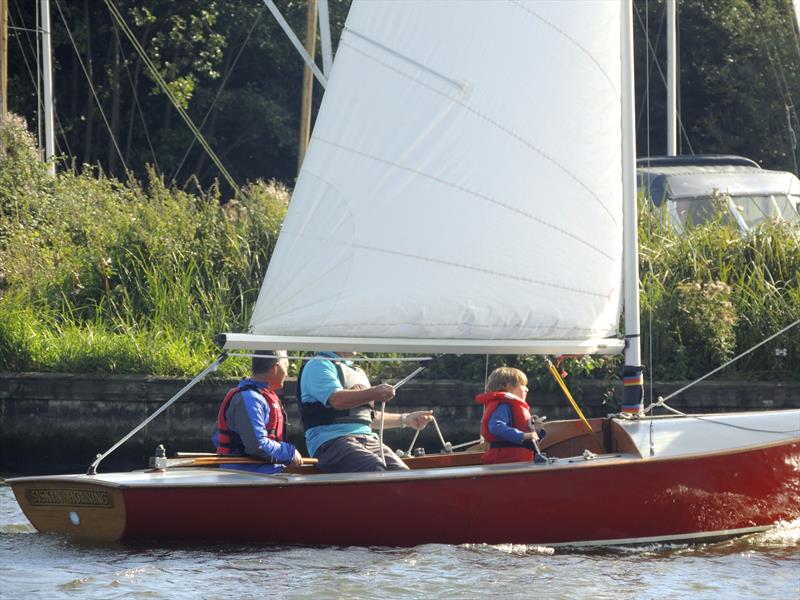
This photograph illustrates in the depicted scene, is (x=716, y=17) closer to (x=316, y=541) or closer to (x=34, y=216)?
(x=34, y=216)

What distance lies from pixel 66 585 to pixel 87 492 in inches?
36.6

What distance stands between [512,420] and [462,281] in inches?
36.8

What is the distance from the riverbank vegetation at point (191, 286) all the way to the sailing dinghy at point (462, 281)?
388 cm

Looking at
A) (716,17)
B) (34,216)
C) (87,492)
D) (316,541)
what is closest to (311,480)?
(316,541)

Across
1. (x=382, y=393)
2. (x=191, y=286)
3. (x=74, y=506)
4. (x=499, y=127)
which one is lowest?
(x=74, y=506)

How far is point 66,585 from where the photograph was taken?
7.47 m

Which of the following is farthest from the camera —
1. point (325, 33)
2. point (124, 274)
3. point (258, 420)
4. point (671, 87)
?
point (671, 87)

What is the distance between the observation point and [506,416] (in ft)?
28.0

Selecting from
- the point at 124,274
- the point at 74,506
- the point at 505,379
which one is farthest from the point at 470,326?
the point at 124,274

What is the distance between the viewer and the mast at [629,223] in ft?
28.0

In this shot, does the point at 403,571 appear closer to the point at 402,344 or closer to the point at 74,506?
the point at 402,344

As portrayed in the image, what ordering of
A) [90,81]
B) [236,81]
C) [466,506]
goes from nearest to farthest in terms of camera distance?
[466,506] < [90,81] < [236,81]

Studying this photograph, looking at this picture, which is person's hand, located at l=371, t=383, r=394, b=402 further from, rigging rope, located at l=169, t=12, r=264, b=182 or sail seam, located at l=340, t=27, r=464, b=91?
rigging rope, located at l=169, t=12, r=264, b=182

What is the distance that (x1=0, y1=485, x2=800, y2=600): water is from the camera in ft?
24.1
